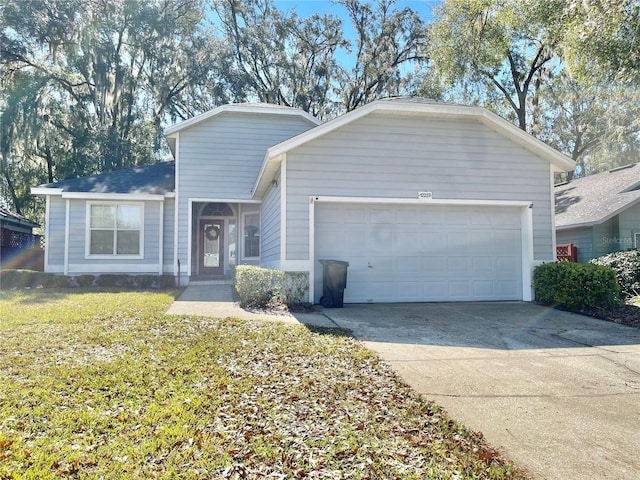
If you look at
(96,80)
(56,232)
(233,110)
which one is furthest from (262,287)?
(96,80)

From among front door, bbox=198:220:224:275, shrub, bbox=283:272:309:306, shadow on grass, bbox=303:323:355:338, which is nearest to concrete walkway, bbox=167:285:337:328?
shadow on grass, bbox=303:323:355:338

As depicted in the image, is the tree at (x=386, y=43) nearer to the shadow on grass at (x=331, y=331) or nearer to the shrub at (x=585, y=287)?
the shrub at (x=585, y=287)

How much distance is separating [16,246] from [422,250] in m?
18.0

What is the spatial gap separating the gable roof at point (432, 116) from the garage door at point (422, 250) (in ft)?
4.50

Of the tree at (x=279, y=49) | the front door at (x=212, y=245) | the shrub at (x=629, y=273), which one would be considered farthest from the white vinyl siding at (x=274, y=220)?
the tree at (x=279, y=49)

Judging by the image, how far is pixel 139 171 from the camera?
15.2 meters

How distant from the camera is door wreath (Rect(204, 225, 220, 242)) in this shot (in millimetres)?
16984

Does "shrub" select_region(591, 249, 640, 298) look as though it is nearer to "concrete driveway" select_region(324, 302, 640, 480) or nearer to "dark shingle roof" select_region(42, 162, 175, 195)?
"concrete driveway" select_region(324, 302, 640, 480)

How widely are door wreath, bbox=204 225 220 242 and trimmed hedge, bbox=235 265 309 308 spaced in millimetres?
8957

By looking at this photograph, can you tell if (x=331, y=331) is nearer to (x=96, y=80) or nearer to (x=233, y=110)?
(x=233, y=110)

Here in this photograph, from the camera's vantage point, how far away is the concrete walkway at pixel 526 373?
286 centimetres

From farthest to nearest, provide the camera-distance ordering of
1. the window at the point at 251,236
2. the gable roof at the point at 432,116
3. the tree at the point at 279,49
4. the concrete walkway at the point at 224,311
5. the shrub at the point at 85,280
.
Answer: the tree at the point at 279,49
the window at the point at 251,236
the shrub at the point at 85,280
the gable roof at the point at 432,116
the concrete walkway at the point at 224,311

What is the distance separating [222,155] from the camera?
13703 mm

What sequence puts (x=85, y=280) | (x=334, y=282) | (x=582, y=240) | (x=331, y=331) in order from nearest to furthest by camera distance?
(x=331, y=331)
(x=334, y=282)
(x=85, y=280)
(x=582, y=240)
